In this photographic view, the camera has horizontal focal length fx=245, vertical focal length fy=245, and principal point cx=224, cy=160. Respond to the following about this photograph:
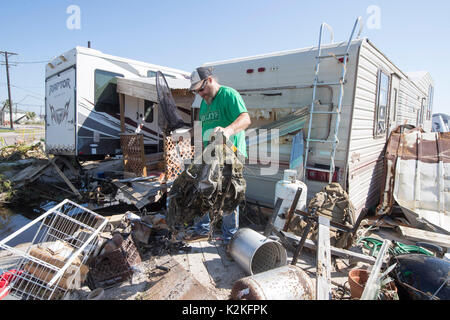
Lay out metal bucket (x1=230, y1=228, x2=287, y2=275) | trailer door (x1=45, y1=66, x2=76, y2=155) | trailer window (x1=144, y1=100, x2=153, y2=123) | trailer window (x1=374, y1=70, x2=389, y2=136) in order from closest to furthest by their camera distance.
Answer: metal bucket (x1=230, y1=228, x2=287, y2=275)
trailer window (x1=374, y1=70, x2=389, y2=136)
trailer door (x1=45, y1=66, x2=76, y2=155)
trailer window (x1=144, y1=100, x2=153, y2=123)

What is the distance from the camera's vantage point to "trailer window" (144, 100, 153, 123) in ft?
26.8

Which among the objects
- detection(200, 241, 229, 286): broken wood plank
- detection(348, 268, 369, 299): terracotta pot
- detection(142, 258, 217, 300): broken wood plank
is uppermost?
detection(348, 268, 369, 299): terracotta pot

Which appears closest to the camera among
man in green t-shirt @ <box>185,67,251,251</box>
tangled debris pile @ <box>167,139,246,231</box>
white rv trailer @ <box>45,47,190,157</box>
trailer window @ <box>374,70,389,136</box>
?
tangled debris pile @ <box>167,139,246,231</box>

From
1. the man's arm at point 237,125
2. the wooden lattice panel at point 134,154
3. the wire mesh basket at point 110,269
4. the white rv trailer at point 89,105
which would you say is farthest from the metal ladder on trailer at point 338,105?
the white rv trailer at point 89,105

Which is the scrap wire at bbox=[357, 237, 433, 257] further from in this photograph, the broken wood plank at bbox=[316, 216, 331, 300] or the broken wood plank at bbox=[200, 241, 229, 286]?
the broken wood plank at bbox=[200, 241, 229, 286]

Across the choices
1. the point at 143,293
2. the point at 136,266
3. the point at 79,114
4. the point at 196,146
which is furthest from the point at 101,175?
the point at 143,293

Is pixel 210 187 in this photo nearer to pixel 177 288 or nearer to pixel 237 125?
pixel 237 125

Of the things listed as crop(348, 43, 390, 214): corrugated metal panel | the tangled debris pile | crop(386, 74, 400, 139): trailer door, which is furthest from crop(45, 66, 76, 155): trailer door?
crop(386, 74, 400, 139): trailer door

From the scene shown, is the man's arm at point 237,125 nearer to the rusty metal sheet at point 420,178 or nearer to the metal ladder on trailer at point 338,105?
the metal ladder on trailer at point 338,105

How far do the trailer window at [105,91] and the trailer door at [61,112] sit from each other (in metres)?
0.59

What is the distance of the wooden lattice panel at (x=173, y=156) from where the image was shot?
564 centimetres

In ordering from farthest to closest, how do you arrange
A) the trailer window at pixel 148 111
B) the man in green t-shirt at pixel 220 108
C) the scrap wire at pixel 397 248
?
the trailer window at pixel 148 111 < the scrap wire at pixel 397 248 < the man in green t-shirt at pixel 220 108

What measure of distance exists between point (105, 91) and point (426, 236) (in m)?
8.47

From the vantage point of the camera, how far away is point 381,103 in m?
4.97
